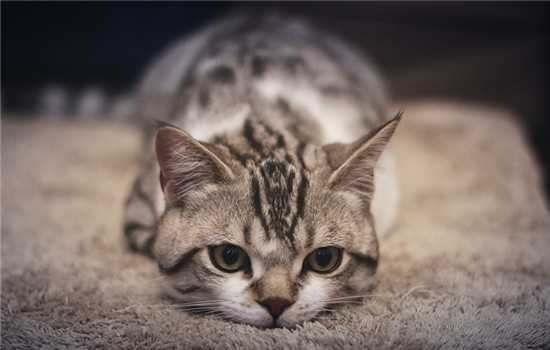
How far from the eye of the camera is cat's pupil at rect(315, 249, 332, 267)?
1.25 metres

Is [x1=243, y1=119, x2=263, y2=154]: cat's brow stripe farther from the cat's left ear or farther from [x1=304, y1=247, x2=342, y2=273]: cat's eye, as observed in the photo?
[x1=304, y1=247, x2=342, y2=273]: cat's eye

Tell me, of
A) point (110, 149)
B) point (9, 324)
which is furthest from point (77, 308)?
point (110, 149)

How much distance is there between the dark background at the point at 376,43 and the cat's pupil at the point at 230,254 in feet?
6.75

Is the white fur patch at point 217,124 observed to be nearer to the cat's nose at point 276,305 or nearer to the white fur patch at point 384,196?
the white fur patch at point 384,196

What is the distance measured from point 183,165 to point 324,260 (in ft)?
1.48

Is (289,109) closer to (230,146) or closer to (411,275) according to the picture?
(230,146)

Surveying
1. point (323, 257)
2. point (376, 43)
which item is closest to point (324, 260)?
point (323, 257)

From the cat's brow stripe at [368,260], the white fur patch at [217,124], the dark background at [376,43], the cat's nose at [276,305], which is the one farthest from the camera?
the dark background at [376,43]

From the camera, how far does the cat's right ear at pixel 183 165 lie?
1.20 m

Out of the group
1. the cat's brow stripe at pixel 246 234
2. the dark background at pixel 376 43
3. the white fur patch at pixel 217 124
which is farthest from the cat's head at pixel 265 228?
the dark background at pixel 376 43

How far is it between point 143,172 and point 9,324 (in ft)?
2.36

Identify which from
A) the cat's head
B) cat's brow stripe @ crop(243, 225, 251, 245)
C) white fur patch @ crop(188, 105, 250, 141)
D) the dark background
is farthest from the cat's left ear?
the dark background

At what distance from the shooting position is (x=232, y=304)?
3.96ft

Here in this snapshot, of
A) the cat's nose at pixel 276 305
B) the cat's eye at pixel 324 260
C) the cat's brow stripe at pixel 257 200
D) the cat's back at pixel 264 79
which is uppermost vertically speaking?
the cat's back at pixel 264 79
